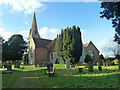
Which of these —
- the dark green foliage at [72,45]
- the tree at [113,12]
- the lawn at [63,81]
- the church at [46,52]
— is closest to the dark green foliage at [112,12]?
the tree at [113,12]

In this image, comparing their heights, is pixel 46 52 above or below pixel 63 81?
above

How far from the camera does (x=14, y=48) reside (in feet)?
134

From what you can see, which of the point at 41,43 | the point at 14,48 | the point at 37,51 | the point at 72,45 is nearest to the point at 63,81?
the point at 72,45

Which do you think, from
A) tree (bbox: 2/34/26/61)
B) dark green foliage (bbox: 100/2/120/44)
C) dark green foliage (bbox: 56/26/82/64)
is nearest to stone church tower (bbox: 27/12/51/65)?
tree (bbox: 2/34/26/61)

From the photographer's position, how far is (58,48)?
101 ft

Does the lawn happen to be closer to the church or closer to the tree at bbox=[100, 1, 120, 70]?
the tree at bbox=[100, 1, 120, 70]

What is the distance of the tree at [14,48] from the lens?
3908 cm

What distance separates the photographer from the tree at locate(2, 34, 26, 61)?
3908 centimetres

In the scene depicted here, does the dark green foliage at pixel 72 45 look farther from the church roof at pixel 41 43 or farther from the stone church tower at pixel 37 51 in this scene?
the church roof at pixel 41 43

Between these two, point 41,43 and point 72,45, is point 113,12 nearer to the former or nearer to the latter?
point 72,45

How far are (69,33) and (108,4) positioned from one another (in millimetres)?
17870

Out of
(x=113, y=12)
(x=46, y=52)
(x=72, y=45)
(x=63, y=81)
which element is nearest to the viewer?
(x=63, y=81)

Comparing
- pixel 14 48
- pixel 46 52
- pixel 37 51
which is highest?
pixel 14 48

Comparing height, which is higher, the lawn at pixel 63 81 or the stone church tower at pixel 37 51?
the stone church tower at pixel 37 51
